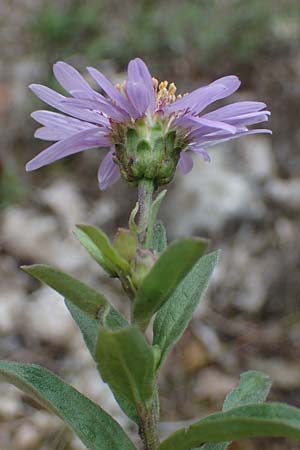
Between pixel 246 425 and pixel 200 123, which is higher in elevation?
pixel 200 123

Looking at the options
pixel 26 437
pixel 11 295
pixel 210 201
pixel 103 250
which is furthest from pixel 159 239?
pixel 210 201

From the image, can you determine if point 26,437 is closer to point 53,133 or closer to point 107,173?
point 107,173

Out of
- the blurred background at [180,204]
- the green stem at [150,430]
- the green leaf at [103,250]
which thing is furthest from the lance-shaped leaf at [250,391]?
the blurred background at [180,204]

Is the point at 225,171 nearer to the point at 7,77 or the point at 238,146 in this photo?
the point at 238,146

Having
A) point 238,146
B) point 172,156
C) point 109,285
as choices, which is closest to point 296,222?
point 238,146

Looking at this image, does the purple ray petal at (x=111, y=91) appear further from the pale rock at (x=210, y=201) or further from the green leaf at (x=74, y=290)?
the pale rock at (x=210, y=201)

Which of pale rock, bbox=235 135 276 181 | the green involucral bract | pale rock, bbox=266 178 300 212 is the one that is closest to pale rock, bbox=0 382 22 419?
the green involucral bract

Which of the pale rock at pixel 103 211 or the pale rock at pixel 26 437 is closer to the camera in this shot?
the pale rock at pixel 26 437
